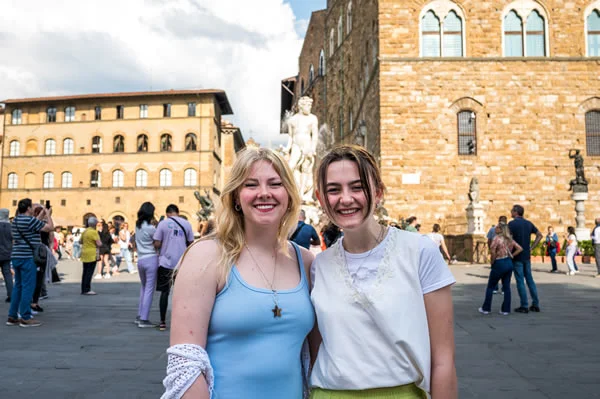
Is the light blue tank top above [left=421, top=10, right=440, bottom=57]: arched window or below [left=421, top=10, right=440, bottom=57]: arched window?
below

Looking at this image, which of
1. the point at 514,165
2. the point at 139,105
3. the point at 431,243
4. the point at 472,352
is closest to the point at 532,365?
the point at 472,352

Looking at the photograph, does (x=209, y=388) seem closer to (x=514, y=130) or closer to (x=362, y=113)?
(x=514, y=130)

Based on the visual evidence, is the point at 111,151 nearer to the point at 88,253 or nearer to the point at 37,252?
the point at 88,253

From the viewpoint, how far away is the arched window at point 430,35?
2027cm

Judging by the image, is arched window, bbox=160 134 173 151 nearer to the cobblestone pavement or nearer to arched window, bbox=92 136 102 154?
arched window, bbox=92 136 102 154

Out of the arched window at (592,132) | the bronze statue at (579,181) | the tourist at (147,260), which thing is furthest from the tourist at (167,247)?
the arched window at (592,132)

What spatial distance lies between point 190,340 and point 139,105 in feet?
158

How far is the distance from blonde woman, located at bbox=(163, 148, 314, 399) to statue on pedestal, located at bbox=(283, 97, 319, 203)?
36.0 feet

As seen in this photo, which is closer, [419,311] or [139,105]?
[419,311]

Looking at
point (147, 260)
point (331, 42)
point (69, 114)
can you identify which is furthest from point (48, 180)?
point (147, 260)

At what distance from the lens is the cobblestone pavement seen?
4.08 meters

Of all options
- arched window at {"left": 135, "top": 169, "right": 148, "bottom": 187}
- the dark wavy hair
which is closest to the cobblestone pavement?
the dark wavy hair

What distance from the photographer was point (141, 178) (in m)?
46.4

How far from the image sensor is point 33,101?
4750cm
